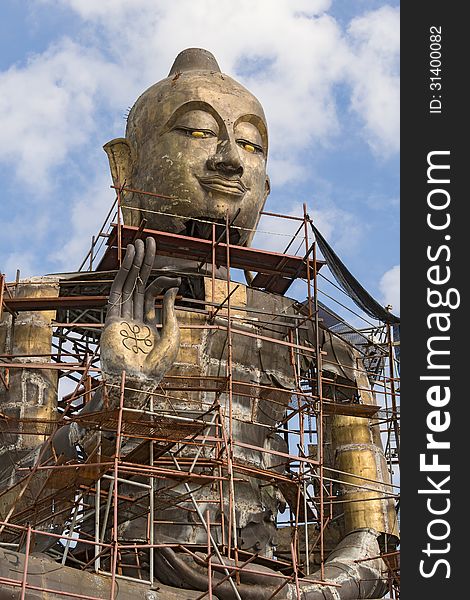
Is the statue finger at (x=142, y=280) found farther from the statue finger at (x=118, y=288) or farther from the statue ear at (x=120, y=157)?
the statue ear at (x=120, y=157)

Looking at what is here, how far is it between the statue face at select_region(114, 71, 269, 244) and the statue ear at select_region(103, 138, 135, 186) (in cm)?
13

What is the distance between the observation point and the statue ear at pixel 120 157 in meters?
20.6

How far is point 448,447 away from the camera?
13.5m

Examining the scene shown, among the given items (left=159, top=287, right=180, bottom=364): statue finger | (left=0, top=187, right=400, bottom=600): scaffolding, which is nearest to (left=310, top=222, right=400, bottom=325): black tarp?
(left=0, top=187, right=400, bottom=600): scaffolding

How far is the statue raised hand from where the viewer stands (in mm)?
15719

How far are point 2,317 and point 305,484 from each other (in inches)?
178

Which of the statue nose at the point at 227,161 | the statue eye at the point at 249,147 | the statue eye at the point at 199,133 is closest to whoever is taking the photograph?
the statue nose at the point at 227,161

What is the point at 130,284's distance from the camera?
16375 millimetres

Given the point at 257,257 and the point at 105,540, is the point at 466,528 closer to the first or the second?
the point at 105,540

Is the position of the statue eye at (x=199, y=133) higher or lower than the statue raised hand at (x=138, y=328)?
higher

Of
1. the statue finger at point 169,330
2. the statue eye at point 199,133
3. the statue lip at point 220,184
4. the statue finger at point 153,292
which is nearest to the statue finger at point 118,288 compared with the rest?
the statue finger at point 153,292

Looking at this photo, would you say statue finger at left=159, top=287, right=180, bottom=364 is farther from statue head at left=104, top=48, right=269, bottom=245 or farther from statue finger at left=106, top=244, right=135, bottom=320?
statue head at left=104, top=48, right=269, bottom=245

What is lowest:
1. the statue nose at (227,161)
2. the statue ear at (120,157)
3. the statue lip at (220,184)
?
the statue lip at (220,184)

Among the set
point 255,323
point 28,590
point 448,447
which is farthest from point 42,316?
point 448,447
